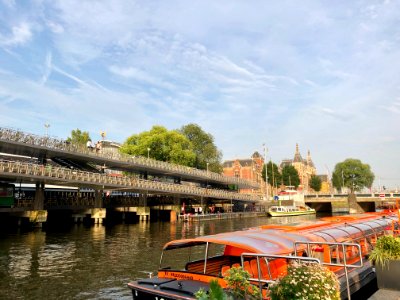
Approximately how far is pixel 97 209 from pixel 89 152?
855 cm

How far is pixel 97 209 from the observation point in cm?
4925

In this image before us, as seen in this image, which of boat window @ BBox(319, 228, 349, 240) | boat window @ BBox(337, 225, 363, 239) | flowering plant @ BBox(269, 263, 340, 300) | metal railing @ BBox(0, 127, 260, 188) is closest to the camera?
flowering plant @ BBox(269, 263, 340, 300)

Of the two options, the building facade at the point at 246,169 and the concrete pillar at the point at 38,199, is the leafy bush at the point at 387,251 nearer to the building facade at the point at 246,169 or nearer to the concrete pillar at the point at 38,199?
the concrete pillar at the point at 38,199

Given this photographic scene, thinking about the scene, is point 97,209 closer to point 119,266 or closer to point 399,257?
point 119,266

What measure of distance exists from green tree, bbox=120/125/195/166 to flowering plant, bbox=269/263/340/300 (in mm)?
71647

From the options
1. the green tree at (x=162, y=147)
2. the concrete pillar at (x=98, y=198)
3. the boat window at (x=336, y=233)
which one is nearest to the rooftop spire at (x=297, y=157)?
the green tree at (x=162, y=147)

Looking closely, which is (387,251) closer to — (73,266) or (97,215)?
(73,266)

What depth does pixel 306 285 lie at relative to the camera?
5188mm

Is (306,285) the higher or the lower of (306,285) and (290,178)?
the lower

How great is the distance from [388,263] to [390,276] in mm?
333

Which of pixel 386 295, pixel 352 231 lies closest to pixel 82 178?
pixel 352 231

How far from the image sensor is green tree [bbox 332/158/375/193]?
144 meters

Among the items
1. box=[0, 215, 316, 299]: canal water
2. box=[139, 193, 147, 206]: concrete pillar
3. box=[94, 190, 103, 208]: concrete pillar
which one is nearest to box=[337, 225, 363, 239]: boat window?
box=[0, 215, 316, 299]: canal water

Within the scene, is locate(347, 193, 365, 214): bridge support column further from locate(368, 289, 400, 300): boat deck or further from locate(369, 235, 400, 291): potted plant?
locate(368, 289, 400, 300): boat deck
